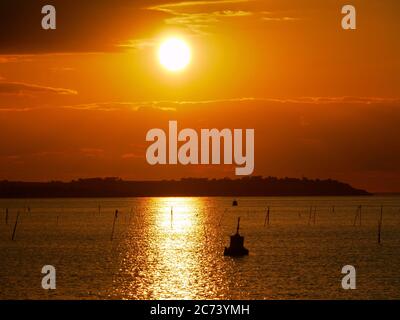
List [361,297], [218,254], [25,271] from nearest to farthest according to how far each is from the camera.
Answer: [361,297] < [25,271] < [218,254]

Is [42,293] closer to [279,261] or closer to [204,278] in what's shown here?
[204,278]

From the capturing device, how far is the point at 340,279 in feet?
292

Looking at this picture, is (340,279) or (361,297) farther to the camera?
(340,279)

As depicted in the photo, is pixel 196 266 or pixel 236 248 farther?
pixel 236 248

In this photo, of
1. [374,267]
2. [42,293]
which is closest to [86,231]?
[374,267]

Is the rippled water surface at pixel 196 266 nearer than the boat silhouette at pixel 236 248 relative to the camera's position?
Yes

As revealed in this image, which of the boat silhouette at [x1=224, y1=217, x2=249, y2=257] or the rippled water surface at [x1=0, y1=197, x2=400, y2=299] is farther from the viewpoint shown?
the boat silhouette at [x1=224, y1=217, x2=249, y2=257]

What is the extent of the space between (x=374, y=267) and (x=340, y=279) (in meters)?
14.7
